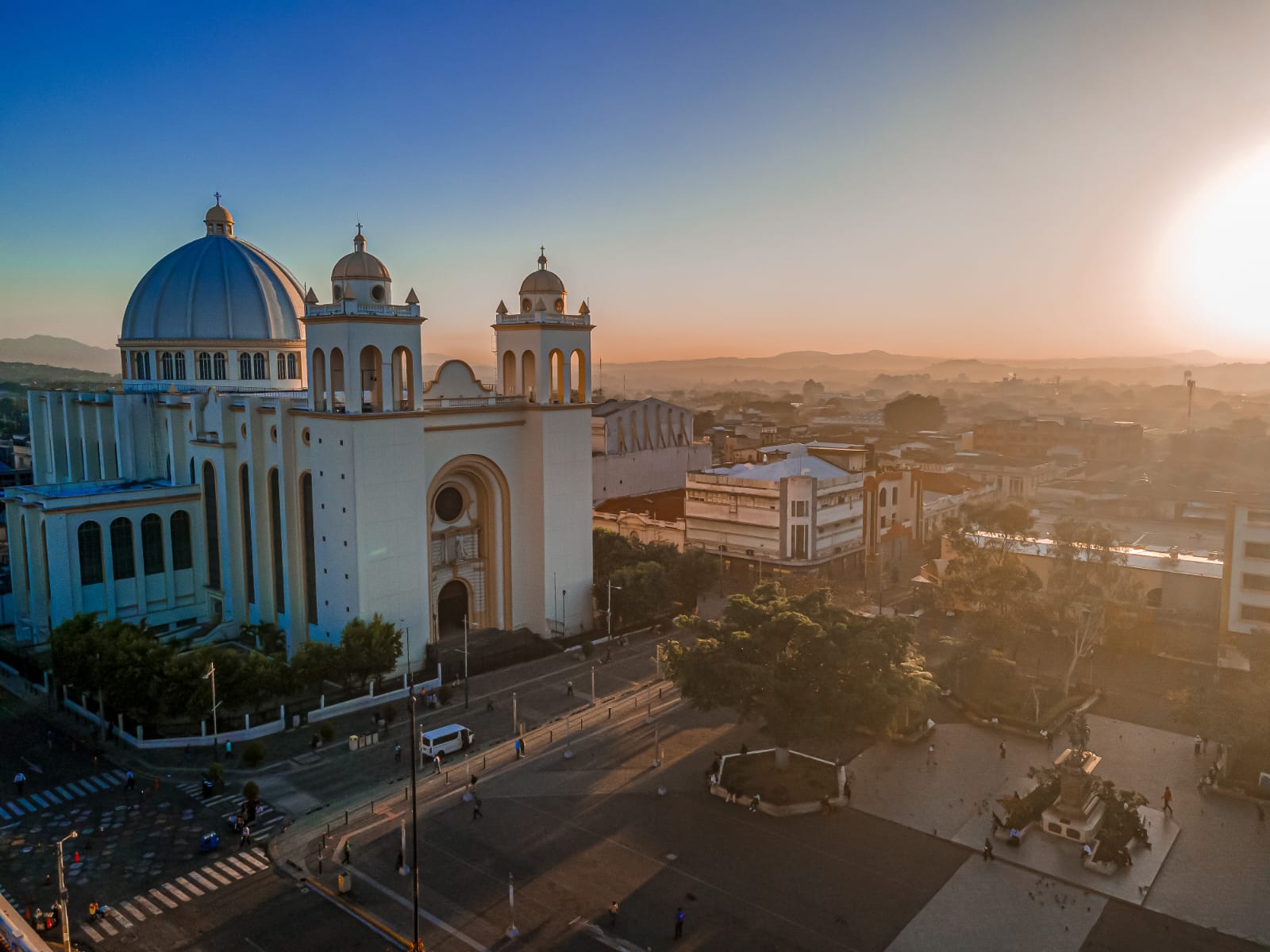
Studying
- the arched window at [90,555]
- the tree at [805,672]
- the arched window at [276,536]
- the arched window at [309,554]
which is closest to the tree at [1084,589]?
the tree at [805,672]

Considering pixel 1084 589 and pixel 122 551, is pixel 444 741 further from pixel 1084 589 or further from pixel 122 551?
pixel 1084 589

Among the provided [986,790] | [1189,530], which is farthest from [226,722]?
[1189,530]

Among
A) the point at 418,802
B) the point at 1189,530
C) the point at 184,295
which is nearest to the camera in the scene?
the point at 418,802

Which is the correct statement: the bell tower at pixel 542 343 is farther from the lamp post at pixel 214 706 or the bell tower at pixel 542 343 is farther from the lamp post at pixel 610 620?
the lamp post at pixel 214 706

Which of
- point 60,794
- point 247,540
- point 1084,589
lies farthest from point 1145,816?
point 247,540

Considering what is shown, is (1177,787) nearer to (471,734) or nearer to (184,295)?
(471,734)

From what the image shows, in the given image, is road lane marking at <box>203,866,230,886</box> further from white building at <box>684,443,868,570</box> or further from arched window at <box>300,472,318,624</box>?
white building at <box>684,443,868,570</box>

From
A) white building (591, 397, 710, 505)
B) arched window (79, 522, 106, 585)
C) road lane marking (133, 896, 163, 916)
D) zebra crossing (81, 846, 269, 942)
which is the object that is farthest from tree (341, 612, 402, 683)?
white building (591, 397, 710, 505)
